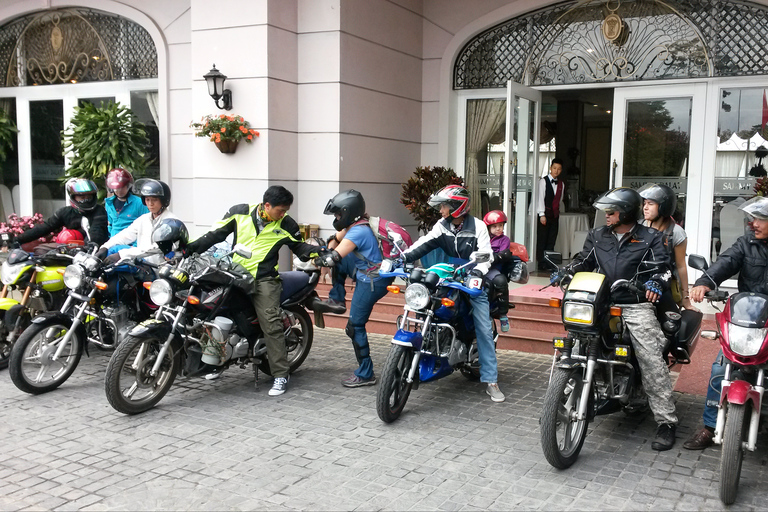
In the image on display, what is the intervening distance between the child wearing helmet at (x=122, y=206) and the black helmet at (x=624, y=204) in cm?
471

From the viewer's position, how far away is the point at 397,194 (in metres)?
10.7

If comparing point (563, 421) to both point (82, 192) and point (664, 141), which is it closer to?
point (82, 192)

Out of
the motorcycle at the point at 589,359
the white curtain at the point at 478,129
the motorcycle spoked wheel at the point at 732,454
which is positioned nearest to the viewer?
the motorcycle spoked wheel at the point at 732,454

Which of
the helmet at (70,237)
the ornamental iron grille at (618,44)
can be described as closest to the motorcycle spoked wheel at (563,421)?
the helmet at (70,237)

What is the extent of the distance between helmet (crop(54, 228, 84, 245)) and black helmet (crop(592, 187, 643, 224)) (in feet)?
17.1

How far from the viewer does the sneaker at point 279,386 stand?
235 inches

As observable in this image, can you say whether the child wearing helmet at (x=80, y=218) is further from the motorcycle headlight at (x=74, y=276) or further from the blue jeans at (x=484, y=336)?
the blue jeans at (x=484, y=336)

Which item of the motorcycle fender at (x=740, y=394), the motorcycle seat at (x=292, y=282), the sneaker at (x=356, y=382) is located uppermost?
the motorcycle seat at (x=292, y=282)

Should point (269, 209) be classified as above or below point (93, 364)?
above

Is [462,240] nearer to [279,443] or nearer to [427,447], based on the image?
[427,447]

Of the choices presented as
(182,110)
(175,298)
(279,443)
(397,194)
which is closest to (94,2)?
(182,110)

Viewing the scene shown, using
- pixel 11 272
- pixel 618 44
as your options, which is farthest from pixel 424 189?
pixel 11 272

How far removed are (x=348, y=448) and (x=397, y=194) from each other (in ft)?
20.9

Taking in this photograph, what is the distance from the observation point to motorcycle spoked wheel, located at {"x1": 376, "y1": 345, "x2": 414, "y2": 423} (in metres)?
5.09
